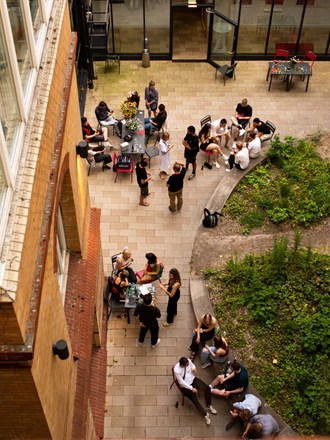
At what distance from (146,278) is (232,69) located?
30.1 ft

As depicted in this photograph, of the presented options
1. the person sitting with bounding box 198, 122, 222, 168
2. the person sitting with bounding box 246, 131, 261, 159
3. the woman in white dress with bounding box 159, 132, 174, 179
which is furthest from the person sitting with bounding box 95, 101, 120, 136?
Result: the person sitting with bounding box 246, 131, 261, 159

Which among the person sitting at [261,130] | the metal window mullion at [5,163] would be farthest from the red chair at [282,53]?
the metal window mullion at [5,163]

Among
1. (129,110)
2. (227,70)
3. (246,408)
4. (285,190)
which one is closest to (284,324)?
(246,408)

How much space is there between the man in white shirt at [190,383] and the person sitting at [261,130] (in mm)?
7484

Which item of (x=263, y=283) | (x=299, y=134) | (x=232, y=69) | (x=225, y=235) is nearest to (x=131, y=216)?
(x=225, y=235)

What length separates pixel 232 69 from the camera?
18.8 meters

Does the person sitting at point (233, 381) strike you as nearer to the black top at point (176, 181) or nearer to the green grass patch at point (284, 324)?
the green grass patch at point (284, 324)

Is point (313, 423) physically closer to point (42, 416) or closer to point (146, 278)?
point (146, 278)

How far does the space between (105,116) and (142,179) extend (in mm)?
3083

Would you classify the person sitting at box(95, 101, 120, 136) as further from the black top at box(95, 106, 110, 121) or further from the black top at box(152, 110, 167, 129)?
the black top at box(152, 110, 167, 129)

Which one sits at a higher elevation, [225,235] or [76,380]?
[76,380]

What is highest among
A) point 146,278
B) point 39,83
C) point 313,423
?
point 39,83

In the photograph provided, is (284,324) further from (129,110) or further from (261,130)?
(129,110)

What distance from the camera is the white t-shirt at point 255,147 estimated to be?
50.9 ft
